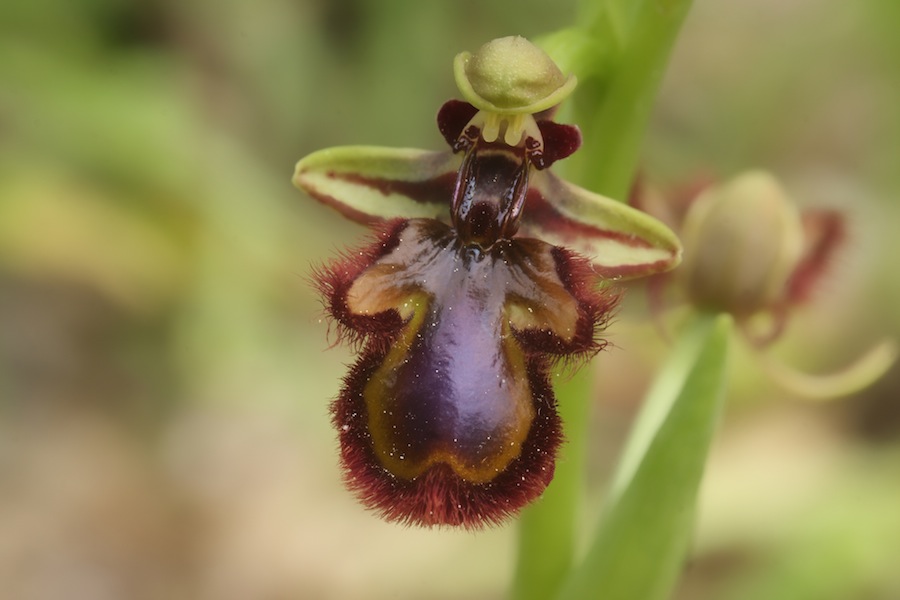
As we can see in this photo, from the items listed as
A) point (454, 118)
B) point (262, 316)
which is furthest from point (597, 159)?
point (262, 316)

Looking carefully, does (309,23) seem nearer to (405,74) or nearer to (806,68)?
(405,74)

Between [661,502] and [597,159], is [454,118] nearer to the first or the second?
[597,159]

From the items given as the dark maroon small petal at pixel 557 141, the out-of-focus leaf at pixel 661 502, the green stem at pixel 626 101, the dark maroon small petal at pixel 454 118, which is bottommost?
the out-of-focus leaf at pixel 661 502

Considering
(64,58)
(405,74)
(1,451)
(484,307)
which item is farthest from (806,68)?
(484,307)

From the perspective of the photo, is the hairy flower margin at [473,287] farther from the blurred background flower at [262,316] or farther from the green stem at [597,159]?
the blurred background flower at [262,316]

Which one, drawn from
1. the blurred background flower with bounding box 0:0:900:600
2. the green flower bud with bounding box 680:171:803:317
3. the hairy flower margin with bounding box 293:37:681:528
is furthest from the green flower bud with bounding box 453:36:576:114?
the blurred background flower with bounding box 0:0:900:600

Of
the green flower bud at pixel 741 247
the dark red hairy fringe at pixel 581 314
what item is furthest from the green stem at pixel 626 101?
the green flower bud at pixel 741 247
